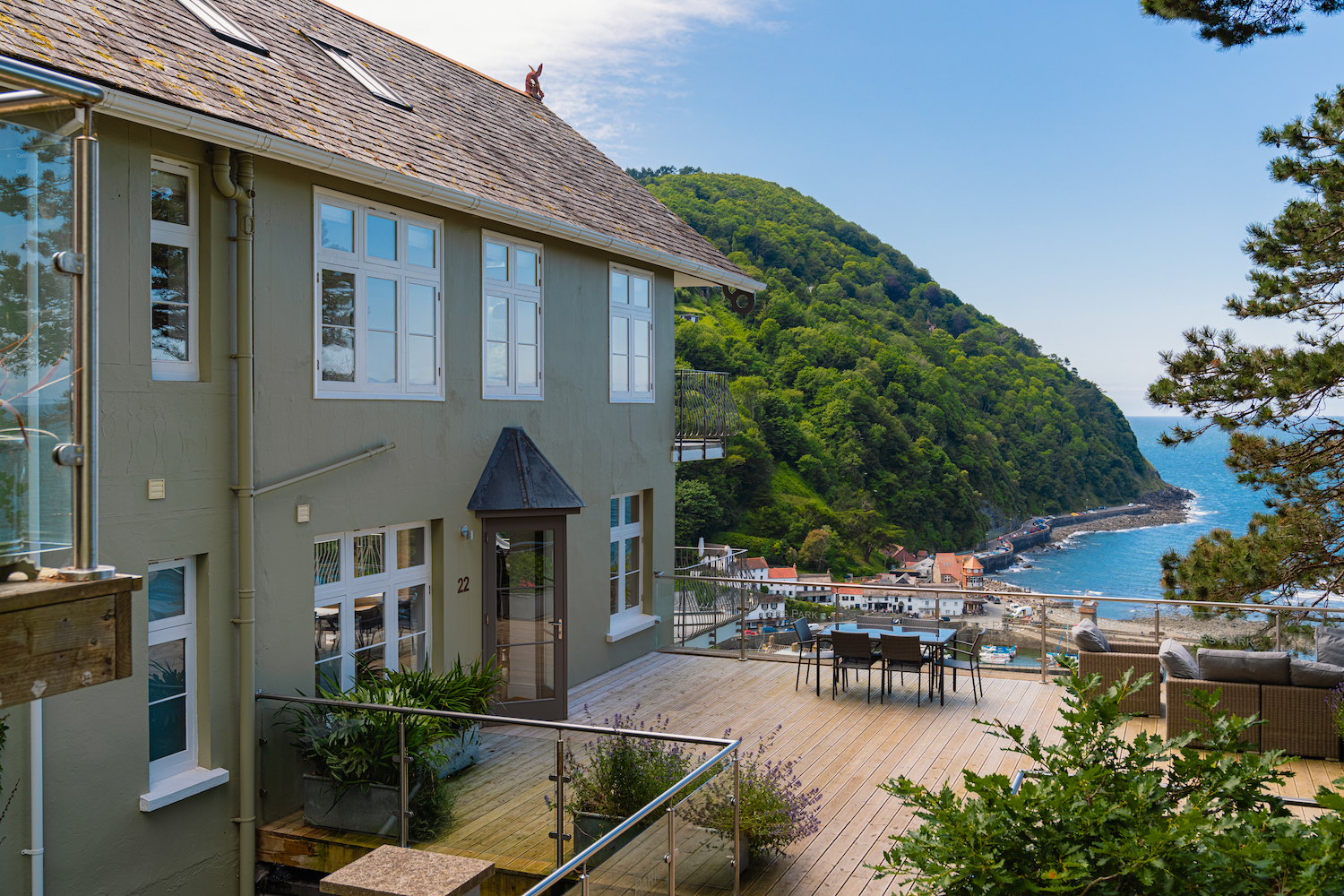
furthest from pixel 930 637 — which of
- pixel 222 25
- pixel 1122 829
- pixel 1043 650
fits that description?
pixel 222 25

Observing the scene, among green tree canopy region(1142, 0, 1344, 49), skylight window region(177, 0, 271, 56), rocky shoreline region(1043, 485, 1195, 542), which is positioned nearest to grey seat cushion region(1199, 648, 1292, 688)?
green tree canopy region(1142, 0, 1344, 49)

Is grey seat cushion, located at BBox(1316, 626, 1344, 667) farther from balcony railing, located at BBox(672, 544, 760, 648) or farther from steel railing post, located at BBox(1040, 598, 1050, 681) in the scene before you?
balcony railing, located at BBox(672, 544, 760, 648)

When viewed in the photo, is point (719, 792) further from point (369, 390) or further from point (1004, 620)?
point (1004, 620)

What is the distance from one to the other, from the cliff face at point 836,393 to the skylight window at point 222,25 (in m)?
40.7

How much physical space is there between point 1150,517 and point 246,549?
312 ft

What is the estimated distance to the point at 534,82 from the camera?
15.1 metres

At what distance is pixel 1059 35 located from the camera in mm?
67250

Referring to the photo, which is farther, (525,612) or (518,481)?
(525,612)

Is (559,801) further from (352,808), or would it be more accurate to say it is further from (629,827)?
(352,808)

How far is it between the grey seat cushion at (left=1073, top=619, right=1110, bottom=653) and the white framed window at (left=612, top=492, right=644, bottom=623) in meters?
5.47

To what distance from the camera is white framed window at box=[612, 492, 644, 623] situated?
12633 mm

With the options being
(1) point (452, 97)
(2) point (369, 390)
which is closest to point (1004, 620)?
(2) point (369, 390)

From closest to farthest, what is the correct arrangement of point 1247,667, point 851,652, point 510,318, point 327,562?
point 327,562
point 1247,667
point 510,318
point 851,652

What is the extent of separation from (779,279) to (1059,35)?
31508mm
